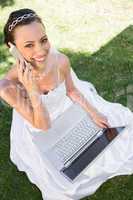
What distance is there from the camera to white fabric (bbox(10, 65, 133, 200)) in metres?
4.23

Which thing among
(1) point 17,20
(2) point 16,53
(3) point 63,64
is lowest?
(3) point 63,64

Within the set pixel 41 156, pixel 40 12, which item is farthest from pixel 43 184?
pixel 40 12

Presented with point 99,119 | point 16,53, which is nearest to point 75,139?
point 99,119

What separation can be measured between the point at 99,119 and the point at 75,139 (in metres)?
0.30

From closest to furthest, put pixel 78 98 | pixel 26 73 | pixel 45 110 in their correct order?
pixel 26 73 → pixel 45 110 → pixel 78 98

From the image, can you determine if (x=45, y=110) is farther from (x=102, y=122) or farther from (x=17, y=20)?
(x=17, y=20)

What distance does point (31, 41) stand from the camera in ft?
12.0

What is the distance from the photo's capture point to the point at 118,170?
172 inches

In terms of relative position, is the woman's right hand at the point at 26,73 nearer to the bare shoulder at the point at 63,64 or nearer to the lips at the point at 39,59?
the lips at the point at 39,59

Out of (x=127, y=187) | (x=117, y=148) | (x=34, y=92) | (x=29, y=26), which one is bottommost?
(x=127, y=187)

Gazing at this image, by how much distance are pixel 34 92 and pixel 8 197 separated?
50.6 inches

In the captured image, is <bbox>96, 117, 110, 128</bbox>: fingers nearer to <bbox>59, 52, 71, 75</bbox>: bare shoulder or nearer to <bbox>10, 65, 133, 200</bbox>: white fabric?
<bbox>10, 65, 133, 200</bbox>: white fabric

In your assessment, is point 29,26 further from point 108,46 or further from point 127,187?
point 108,46

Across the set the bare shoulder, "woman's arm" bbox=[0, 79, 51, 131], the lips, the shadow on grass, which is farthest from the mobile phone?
the shadow on grass
